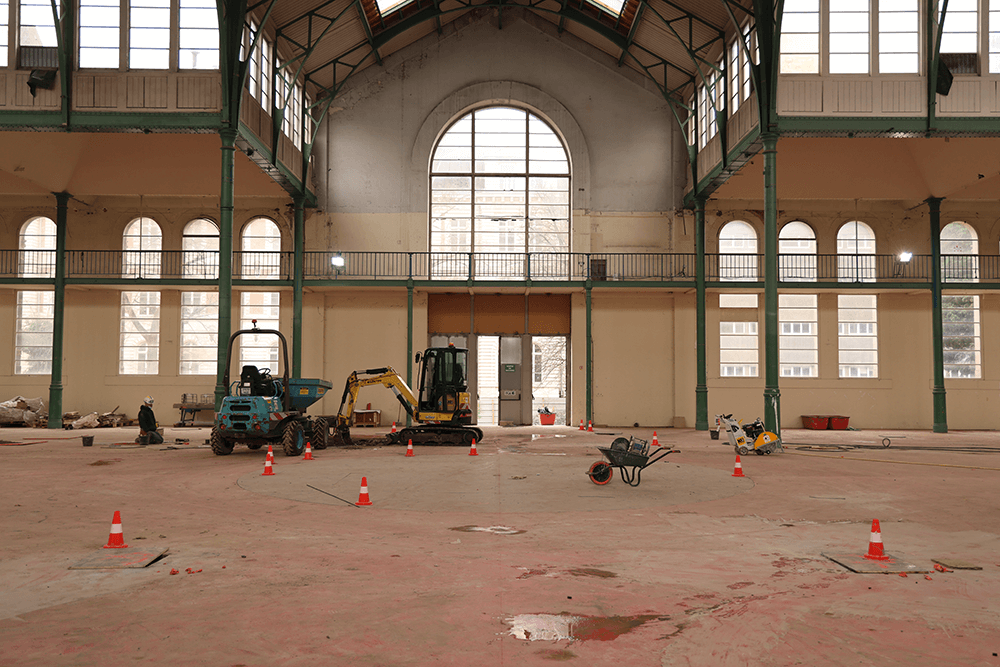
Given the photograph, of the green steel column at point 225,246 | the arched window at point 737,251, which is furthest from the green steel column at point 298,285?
the arched window at point 737,251

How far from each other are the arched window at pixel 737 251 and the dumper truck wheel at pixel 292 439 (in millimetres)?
16356

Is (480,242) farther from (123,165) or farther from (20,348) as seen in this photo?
(20,348)

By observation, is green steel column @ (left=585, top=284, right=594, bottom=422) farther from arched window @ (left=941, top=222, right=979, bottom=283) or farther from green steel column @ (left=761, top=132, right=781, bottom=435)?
arched window @ (left=941, top=222, right=979, bottom=283)

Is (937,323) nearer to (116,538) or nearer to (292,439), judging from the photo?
(292,439)

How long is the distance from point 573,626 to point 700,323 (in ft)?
67.3

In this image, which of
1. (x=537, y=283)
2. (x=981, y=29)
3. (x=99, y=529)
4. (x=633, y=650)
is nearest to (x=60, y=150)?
(x=537, y=283)

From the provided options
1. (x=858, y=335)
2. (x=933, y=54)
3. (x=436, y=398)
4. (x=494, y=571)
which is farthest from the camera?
(x=858, y=335)

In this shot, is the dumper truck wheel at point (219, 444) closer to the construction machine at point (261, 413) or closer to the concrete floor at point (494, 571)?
the construction machine at point (261, 413)

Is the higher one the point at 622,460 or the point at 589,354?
the point at 589,354

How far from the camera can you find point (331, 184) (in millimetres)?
26078

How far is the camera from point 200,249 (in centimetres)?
2559

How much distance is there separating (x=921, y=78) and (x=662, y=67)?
9432 mm

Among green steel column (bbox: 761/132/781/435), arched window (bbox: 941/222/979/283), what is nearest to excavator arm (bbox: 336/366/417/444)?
green steel column (bbox: 761/132/781/435)

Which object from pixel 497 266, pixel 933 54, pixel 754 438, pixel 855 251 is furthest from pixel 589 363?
pixel 933 54
